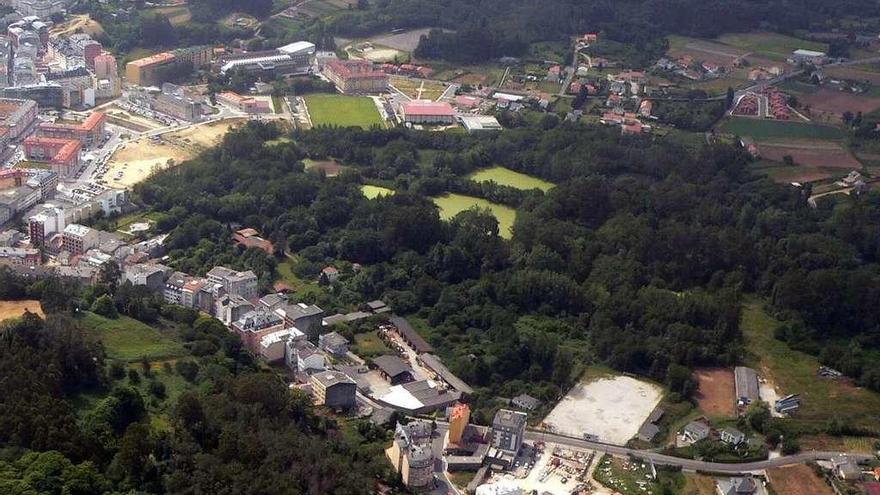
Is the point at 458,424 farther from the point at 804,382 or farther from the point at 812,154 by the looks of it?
the point at 812,154

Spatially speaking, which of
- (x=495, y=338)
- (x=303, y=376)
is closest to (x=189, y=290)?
(x=303, y=376)

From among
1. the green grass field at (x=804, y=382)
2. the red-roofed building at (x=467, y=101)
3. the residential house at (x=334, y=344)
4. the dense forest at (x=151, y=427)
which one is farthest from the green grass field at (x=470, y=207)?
the dense forest at (x=151, y=427)

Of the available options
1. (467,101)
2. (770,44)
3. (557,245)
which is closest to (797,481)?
(557,245)

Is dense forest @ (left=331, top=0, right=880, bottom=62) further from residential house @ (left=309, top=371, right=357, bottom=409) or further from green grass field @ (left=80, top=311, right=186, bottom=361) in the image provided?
residential house @ (left=309, top=371, right=357, bottom=409)

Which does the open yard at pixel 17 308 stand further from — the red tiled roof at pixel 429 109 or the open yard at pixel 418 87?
the open yard at pixel 418 87

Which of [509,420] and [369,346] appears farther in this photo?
[369,346]

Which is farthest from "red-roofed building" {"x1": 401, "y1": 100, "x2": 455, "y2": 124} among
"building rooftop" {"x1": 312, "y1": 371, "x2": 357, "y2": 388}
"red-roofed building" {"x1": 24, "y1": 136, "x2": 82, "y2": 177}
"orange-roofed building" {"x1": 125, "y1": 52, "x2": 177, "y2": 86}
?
"building rooftop" {"x1": 312, "y1": 371, "x2": 357, "y2": 388}
